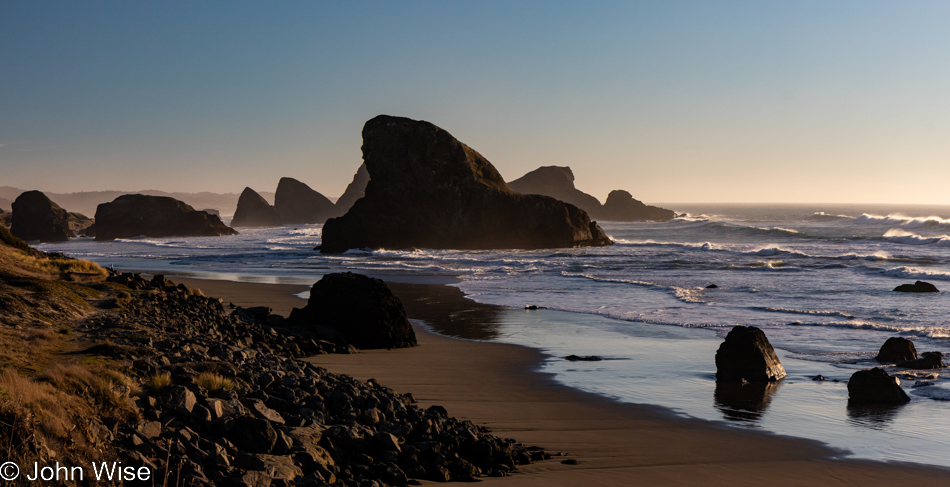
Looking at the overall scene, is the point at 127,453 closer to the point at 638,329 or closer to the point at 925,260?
the point at 638,329

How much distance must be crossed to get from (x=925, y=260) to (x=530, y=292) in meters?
34.2

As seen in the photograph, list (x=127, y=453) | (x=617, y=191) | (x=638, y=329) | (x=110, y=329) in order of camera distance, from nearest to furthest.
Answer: (x=127, y=453) → (x=110, y=329) → (x=638, y=329) → (x=617, y=191)

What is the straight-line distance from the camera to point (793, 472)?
7.61 meters

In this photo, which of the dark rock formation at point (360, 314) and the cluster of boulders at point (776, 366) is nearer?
the cluster of boulders at point (776, 366)

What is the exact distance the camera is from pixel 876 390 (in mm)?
10836

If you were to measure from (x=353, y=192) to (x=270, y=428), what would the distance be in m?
183

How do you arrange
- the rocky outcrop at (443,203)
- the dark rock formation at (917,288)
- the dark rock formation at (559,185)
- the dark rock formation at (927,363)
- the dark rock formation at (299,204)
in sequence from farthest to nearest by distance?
the dark rock formation at (559,185)
the dark rock formation at (299,204)
the rocky outcrop at (443,203)
the dark rock formation at (917,288)
the dark rock formation at (927,363)

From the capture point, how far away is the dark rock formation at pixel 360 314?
50.0 feet

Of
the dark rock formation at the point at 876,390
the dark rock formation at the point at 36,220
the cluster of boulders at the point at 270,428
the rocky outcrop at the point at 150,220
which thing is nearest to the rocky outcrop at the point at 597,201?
the rocky outcrop at the point at 150,220

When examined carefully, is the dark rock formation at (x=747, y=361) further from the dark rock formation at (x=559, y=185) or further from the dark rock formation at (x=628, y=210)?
the dark rock formation at (x=559, y=185)

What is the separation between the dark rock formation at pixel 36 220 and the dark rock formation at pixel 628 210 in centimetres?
11219

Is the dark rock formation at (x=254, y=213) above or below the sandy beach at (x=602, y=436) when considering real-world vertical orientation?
above

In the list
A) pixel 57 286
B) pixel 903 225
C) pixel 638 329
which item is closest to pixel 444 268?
pixel 638 329

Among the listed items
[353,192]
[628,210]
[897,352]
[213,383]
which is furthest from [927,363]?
[353,192]
